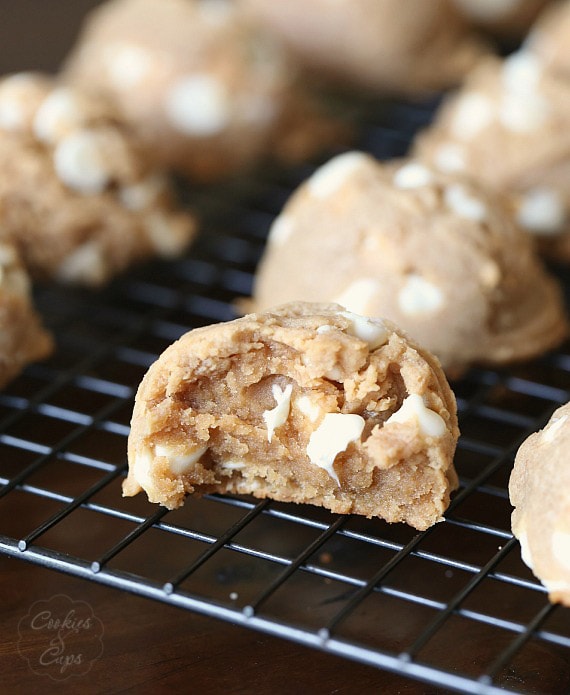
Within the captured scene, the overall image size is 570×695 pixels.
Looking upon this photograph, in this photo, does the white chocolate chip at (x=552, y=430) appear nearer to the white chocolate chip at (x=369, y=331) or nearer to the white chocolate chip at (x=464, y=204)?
the white chocolate chip at (x=369, y=331)

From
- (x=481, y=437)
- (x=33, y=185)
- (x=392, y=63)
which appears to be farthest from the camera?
(x=392, y=63)

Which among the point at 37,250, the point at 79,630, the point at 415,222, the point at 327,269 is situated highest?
the point at 415,222

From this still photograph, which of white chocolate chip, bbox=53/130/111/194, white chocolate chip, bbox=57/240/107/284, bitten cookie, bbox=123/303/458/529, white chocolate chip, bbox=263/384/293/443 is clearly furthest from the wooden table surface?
white chocolate chip, bbox=53/130/111/194

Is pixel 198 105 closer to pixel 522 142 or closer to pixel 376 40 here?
pixel 376 40

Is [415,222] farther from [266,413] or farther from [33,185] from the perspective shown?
[33,185]

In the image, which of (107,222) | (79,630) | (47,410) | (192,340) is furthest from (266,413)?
(107,222)

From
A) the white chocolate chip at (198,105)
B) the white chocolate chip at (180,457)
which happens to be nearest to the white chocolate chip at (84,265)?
the white chocolate chip at (198,105)
